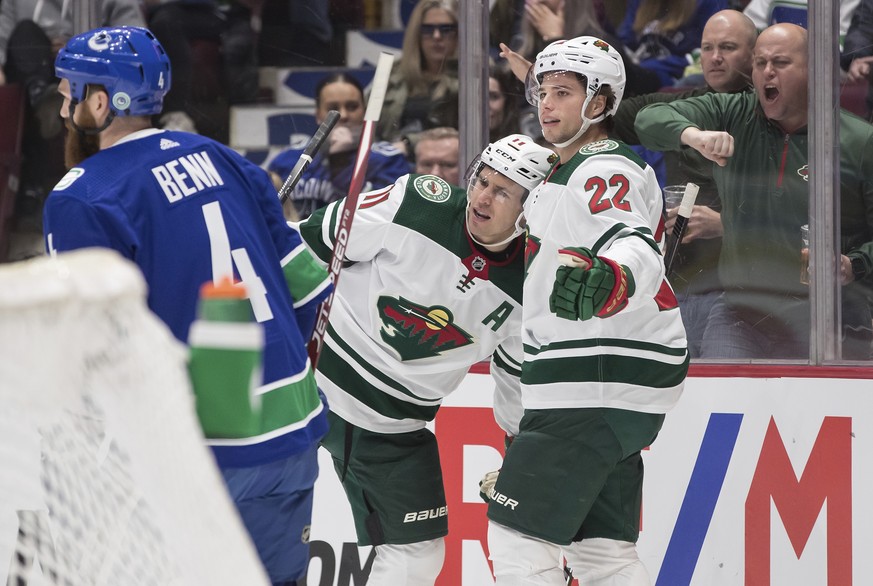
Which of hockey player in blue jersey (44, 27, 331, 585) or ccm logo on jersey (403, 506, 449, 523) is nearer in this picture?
hockey player in blue jersey (44, 27, 331, 585)

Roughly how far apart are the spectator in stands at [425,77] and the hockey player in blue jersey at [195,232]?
5.41 feet

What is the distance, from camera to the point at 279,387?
6.71ft

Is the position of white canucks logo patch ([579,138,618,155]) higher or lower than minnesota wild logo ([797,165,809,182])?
higher

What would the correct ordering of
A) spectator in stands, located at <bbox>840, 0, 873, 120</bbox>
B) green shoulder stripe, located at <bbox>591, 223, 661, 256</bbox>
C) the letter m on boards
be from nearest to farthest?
green shoulder stripe, located at <bbox>591, 223, 661, 256</bbox> < the letter m on boards < spectator in stands, located at <bbox>840, 0, 873, 120</bbox>

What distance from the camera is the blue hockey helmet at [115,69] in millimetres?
2016

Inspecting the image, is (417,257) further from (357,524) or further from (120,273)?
(120,273)

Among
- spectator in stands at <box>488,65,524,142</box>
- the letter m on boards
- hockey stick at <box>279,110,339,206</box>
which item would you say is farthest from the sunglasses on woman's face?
the letter m on boards

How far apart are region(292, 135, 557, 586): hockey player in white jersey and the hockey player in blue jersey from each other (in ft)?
2.49

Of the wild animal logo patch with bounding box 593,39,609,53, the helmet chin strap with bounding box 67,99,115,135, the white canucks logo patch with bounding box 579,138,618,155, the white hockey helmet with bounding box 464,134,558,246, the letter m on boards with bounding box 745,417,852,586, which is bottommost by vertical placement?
the letter m on boards with bounding box 745,417,852,586

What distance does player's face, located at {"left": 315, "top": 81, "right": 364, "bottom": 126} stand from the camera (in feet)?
12.5

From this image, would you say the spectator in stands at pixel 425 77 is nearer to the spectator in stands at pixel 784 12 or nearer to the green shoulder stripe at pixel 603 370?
the spectator in stands at pixel 784 12

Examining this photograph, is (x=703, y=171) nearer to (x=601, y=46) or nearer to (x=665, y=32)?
(x=665, y=32)

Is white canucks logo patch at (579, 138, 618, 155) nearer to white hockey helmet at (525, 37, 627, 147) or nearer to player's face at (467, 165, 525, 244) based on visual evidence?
→ white hockey helmet at (525, 37, 627, 147)

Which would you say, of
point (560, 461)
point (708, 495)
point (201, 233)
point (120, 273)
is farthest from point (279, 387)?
point (708, 495)
